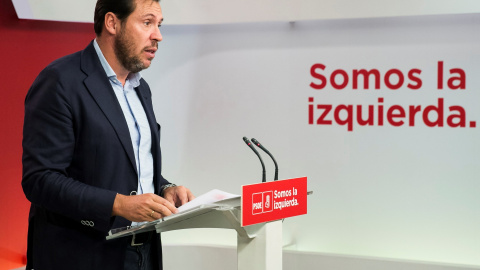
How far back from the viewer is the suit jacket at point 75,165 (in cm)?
184

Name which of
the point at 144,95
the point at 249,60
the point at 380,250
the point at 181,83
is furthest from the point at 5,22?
the point at 380,250

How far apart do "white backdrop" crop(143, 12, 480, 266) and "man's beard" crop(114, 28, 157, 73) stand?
8.59ft

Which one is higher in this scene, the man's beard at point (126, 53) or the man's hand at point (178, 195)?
the man's beard at point (126, 53)

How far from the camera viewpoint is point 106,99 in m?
1.98

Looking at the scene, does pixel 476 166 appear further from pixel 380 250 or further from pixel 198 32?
pixel 198 32

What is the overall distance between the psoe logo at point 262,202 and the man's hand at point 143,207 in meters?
0.23

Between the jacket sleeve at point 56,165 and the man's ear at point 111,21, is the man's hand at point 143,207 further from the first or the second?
the man's ear at point 111,21

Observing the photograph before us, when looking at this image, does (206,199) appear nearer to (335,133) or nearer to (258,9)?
(258,9)

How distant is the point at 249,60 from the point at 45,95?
2978 millimetres

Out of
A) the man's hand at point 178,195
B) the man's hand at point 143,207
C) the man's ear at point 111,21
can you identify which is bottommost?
the man's hand at point 143,207

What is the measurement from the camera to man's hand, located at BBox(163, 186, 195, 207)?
2129 mm

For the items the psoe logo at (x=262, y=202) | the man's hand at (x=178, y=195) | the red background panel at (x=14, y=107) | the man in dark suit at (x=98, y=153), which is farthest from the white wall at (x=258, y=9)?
the psoe logo at (x=262, y=202)

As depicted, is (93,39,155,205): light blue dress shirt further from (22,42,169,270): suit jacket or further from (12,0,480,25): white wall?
(12,0,480,25): white wall

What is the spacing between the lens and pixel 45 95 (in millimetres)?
1900
